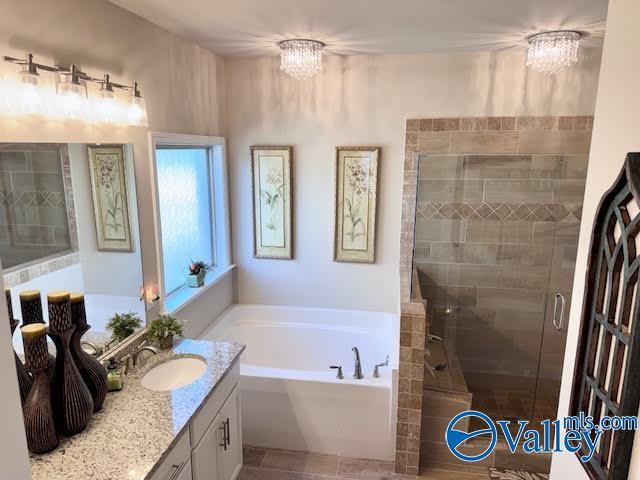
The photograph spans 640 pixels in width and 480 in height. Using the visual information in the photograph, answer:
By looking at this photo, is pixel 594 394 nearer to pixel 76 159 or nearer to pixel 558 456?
pixel 558 456

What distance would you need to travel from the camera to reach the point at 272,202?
3.75 meters

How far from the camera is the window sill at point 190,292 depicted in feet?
9.50

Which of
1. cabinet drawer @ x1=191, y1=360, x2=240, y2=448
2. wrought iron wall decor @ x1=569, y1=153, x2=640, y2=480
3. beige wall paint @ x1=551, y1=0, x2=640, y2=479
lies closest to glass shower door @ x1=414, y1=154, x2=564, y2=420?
cabinet drawer @ x1=191, y1=360, x2=240, y2=448

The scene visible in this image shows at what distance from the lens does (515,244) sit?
3.52 m

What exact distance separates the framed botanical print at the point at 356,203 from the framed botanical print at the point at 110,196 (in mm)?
1797

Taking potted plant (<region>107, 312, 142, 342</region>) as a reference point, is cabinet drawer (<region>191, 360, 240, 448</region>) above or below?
below

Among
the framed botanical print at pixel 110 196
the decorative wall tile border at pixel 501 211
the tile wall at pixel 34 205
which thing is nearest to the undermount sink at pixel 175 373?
the framed botanical print at pixel 110 196

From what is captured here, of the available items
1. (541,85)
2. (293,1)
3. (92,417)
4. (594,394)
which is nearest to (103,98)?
(293,1)

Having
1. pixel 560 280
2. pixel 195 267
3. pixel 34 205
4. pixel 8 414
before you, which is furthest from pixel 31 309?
pixel 560 280

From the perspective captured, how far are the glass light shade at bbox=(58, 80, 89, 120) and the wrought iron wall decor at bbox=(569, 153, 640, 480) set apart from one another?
2024mm

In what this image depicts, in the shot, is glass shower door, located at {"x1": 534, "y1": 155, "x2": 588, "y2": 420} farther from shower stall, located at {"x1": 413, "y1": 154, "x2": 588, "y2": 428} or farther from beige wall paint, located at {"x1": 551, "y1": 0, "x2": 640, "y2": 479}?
beige wall paint, located at {"x1": 551, "y1": 0, "x2": 640, "y2": 479}

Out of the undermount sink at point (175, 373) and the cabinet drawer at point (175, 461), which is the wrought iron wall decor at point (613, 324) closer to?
the cabinet drawer at point (175, 461)

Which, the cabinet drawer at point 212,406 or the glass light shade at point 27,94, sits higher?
the glass light shade at point 27,94

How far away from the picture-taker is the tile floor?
2.69m
